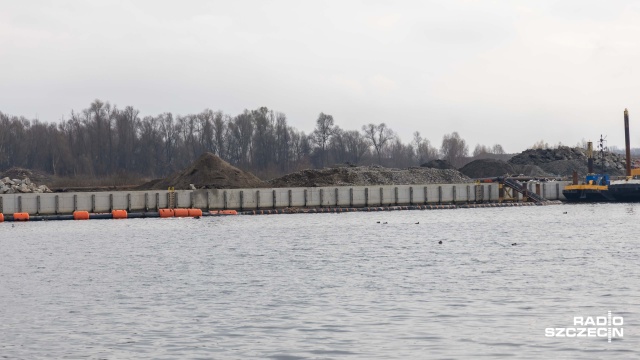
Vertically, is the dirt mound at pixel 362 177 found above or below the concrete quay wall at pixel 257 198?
above

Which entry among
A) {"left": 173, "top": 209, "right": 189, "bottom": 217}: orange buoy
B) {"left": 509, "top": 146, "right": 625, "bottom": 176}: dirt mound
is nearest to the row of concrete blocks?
{"left": 173, "top": 209, "right": 189, "bottom": 217}: orange buoy

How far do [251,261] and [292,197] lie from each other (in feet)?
175

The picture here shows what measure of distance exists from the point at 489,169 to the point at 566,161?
17426mm

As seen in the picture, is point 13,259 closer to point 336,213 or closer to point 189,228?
point 189,228

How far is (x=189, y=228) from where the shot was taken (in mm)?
70438

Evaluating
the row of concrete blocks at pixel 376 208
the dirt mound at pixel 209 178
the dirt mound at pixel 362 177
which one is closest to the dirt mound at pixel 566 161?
the dirt mound at pixel 362 177

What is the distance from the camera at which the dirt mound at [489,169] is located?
142 meters

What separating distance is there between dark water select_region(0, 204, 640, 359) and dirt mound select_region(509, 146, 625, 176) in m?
94.1

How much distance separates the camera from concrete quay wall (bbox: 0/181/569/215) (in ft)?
282

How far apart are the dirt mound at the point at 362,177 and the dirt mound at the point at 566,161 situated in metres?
32.8

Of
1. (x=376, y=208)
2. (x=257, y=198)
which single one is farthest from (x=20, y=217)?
(x=376, y=208)

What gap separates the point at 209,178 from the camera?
343ft

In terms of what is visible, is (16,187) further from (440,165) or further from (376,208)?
(440,165)

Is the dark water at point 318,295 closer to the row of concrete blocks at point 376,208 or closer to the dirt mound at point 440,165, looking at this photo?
the row of concrete blocks at point 376,208
